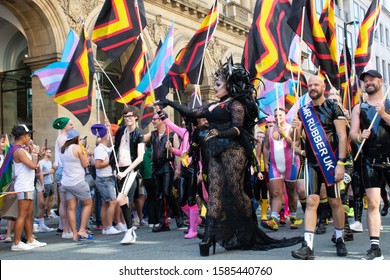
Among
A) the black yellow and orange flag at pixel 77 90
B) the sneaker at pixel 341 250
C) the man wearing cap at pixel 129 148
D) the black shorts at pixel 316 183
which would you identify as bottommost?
the sneaker at pixel 341 250

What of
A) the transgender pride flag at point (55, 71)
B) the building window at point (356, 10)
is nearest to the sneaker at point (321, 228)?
the transgender pride flag at point (55, 71)

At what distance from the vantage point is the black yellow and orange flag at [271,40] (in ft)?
26.9

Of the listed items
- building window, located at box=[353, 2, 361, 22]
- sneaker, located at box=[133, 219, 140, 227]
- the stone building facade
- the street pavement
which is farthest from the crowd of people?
building window, located at box=[353, 2, 361, 22]

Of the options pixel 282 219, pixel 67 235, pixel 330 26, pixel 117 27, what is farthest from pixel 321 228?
pixel 117 27

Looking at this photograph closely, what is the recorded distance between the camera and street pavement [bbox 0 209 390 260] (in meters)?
5.64

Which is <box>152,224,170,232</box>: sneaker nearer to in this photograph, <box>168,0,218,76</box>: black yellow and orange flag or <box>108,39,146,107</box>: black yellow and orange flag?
<box>108,39,146,107</box>: black yellow and orange flag

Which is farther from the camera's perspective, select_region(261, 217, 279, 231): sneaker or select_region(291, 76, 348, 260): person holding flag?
select_region(261, 217, 279, 231): sneaker

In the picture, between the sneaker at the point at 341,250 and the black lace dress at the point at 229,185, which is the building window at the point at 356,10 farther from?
the sneaker at the point at 341,250

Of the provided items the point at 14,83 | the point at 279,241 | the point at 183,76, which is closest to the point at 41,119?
the point at 14,83

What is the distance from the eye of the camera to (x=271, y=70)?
820 centimetres

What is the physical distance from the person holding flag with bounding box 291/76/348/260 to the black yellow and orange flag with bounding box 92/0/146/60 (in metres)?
3.74

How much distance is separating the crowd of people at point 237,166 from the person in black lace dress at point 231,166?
0.4 inches

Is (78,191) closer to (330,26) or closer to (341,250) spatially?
(341,250)

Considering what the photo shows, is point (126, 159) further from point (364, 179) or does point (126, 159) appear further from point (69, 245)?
point (364, 179)
